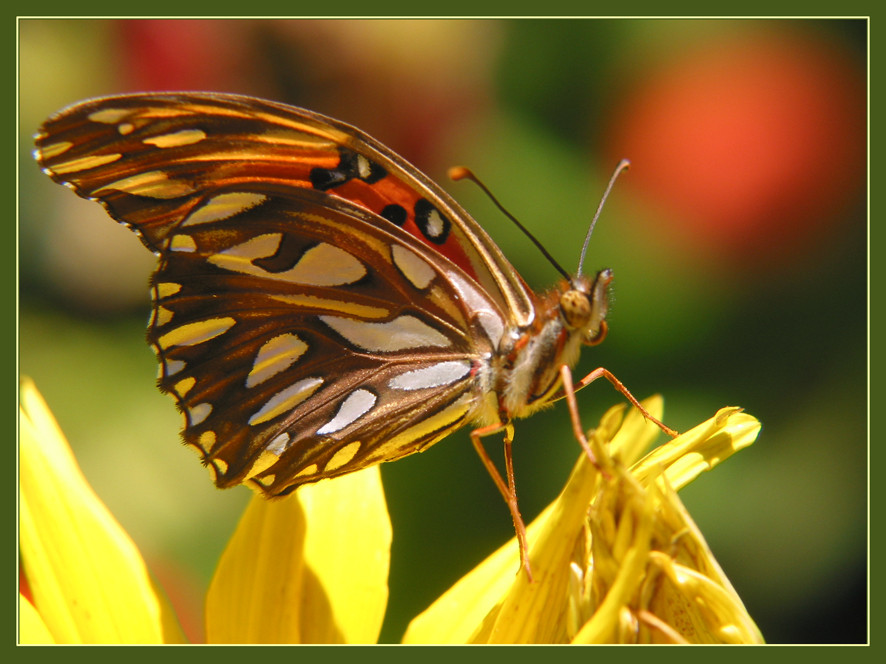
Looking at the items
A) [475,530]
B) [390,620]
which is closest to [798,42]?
[475,530]

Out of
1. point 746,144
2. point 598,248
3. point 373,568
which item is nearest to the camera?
point 373,568

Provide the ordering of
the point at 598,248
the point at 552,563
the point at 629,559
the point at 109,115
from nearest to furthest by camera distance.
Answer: the point at 629,559, the point at 552,563, the point at 109,115, the point at 598,248

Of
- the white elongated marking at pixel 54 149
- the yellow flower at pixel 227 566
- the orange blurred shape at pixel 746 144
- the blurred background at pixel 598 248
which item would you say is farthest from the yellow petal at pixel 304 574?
the orange blurred shape at pixel 746 144

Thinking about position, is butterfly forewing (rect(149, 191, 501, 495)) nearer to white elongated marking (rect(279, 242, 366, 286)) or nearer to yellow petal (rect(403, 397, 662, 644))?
white elongated marking (rect(279, 242, 366, 286))

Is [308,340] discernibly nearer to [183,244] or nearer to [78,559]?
[183,244]

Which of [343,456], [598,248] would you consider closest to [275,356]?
[343,456]

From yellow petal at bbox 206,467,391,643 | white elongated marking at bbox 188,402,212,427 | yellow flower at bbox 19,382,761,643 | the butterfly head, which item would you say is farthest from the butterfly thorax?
white elongated marking at bbox 188,402,212,427

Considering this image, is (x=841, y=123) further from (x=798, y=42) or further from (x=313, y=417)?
(x=313, y=417)
